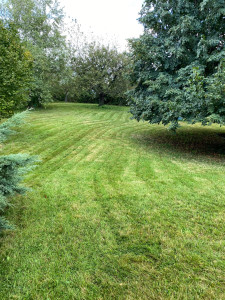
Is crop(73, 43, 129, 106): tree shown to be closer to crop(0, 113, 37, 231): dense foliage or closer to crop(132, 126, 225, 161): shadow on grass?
crop(132, 126, 225, 161): shadow on grass

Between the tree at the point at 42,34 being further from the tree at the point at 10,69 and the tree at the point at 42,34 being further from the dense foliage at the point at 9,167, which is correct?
the dense foliage at the point at 9,167

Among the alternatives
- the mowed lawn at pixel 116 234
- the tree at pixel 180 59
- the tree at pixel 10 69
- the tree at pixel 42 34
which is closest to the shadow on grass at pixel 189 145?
the tree at pixel 180 59

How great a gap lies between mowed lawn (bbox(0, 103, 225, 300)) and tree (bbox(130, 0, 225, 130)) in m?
2.28

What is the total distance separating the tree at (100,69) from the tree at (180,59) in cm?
1403

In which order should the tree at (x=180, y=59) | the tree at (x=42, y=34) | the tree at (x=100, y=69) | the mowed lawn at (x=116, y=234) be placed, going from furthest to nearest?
the tree at (x=100, y=69) → the tree at (x=42, y=34) → the tree at (x=180, y=59) → the mowed lawn at (x=116, y=234)

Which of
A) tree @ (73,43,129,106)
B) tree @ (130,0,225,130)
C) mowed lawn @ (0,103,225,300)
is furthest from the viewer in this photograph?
tree @ (73,43,129,106)

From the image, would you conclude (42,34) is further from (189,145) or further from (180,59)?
(189,145)

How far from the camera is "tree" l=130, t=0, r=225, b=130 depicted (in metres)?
6.28

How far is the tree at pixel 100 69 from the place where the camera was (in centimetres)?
2205

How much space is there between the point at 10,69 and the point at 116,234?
8296mm

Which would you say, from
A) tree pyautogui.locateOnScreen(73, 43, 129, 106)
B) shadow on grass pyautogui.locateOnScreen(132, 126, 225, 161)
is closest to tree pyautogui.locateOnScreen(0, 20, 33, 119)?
shadow on grass pyautogui.locateOnScreen(132, 126, 225, 161)

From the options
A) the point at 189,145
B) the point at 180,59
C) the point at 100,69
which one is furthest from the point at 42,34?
the point at 189,145

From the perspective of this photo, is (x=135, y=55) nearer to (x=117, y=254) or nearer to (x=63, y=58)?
(x=117, y=254)

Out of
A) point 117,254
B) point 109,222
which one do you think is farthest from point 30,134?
point 117,254
